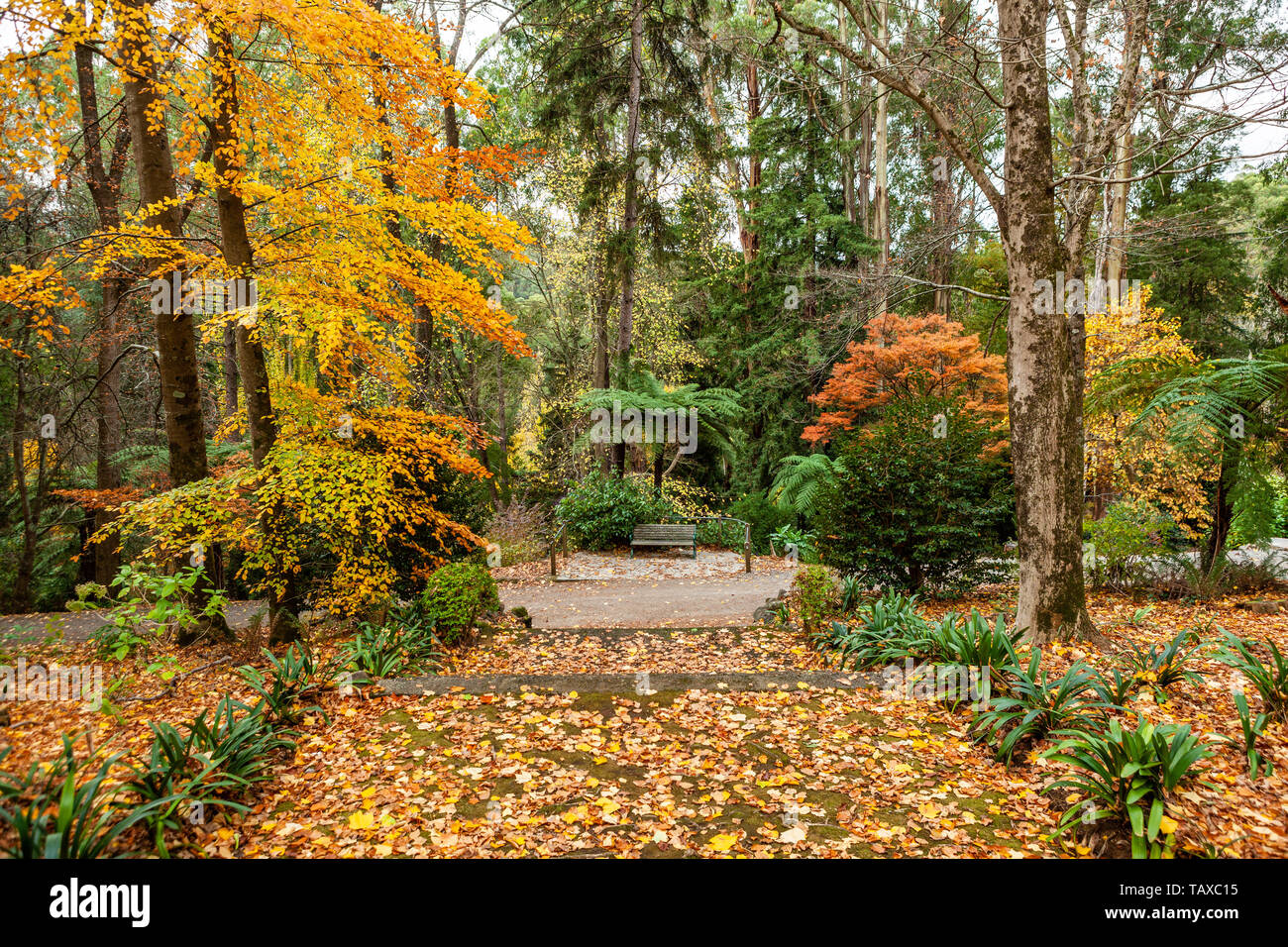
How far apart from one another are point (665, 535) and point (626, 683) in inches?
321

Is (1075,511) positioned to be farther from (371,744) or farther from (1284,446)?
(371,744)

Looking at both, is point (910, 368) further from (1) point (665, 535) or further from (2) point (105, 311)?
(2) point (105, 311)

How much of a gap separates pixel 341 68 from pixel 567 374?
40.2ft

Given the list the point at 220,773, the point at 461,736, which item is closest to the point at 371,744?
the point at 461,736

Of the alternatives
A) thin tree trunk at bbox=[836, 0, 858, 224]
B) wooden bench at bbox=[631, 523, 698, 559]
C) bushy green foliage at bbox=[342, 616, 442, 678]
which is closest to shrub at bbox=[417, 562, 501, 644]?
bushy green foliage at bbox=[342, 616, 442, 678]

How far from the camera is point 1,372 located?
30.8 ft

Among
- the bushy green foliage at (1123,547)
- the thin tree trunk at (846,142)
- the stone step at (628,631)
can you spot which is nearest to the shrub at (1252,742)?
the stone step at (628,631)

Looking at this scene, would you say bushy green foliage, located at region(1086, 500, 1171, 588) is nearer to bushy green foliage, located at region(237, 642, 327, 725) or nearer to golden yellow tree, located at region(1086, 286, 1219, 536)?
golden yellow tree, located at region(1086, 286, 1219, 536)

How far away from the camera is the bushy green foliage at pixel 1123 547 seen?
21.9ft

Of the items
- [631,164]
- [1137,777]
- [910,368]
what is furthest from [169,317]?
[910,368]

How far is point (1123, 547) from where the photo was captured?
6.65 m

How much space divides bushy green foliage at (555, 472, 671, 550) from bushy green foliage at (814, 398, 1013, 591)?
630 centimetres
